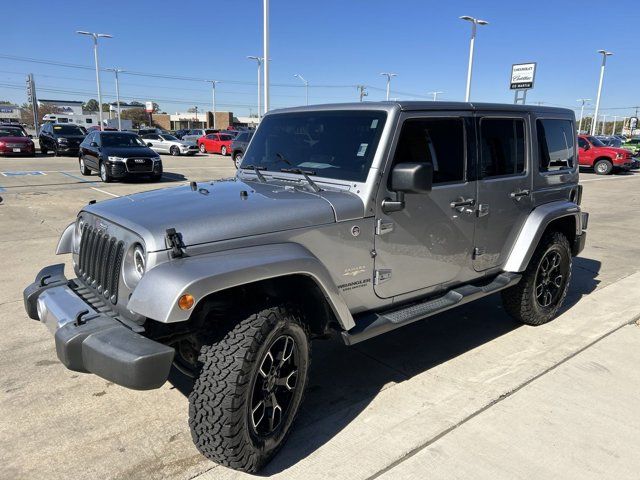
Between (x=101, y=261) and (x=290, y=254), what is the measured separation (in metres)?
1.14

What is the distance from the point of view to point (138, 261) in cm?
257

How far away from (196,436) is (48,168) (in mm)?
19039

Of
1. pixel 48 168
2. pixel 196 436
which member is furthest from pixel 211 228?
pixel 48 168

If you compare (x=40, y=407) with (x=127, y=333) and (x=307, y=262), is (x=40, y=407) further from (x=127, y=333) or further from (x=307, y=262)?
(x=307, y=262)

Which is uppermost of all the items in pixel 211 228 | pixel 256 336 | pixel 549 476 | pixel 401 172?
pixel 401 172

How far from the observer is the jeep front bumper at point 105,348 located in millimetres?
2238

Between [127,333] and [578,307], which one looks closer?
[127,333]

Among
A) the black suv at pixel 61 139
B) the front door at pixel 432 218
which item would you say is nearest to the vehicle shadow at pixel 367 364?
the front door at pixel 432 218

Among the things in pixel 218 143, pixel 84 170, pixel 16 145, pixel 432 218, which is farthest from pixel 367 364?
pixel 218 143

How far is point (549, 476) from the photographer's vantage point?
2.64 meters

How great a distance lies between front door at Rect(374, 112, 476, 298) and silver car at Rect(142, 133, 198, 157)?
91.2 ft

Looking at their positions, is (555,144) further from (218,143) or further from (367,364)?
(218,143)

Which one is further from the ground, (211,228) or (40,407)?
(211,228)

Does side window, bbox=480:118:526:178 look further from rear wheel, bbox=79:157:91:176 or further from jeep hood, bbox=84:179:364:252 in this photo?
rear wheel, bbox=79:157:91:176
